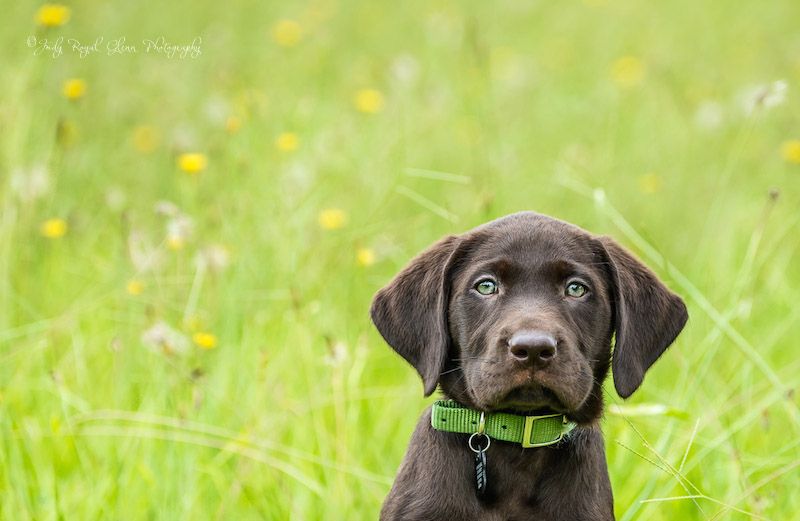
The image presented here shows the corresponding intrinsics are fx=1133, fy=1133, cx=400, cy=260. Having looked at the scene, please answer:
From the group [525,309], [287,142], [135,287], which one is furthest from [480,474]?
[287,142]

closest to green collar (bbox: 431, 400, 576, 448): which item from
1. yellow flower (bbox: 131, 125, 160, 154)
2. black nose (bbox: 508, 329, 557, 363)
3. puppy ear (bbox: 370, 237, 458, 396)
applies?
puppy ear (bbox: 370, 237, 458, 396)

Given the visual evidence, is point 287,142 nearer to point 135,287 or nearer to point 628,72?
point 135,287

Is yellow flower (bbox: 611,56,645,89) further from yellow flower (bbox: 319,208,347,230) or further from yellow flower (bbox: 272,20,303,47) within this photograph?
yellow flower (bbox: 319,208,347,230)

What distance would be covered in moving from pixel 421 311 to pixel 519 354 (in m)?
0.51

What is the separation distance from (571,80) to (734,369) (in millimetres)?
5373

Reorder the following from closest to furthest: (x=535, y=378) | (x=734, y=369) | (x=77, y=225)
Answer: (x=535, y=378), (x=734, y=369), (x=77, y=225)

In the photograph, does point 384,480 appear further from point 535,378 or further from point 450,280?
point 535,378

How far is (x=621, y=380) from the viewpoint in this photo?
3359 mm

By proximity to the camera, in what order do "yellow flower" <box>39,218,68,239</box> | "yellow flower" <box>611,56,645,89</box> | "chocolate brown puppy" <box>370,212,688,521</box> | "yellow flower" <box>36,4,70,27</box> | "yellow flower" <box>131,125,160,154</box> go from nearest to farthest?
"chocolate brown puppy" <box>370,212,688,521</box>, "yellow flower" <box>36,4,70,27</box>, "yellow flower" <box>39,218,68,239</box>, "yellow flower" <box>131,125,160,154</box>, "yellow flower" <box>611,56,645,89</box>

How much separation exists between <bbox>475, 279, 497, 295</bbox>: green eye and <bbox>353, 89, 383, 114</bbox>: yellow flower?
14.8 ft

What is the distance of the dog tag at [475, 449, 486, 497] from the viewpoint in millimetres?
3188

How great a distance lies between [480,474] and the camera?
10.5 ft

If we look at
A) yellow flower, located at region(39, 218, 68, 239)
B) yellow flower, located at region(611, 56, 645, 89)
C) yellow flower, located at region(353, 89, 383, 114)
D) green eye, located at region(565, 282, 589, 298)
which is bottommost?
yellow flower, located at region(39, 218, 68, 239)

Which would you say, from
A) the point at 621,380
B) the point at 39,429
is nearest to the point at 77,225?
the point at 39,429
